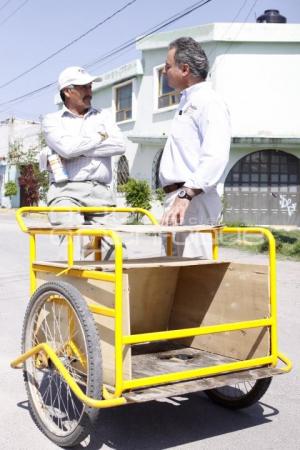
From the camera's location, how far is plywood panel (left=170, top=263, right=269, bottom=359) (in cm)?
346

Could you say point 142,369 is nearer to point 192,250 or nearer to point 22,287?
point 192,250

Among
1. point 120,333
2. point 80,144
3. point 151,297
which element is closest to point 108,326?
point 120,333

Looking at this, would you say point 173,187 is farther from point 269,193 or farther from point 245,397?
point 269,193

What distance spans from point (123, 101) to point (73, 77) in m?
22.7

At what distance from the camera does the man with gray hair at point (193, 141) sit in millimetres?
3838

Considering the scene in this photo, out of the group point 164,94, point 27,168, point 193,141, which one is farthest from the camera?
point 27,168

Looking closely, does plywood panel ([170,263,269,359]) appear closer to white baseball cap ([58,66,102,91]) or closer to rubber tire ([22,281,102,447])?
rubber tire ([22,281,102,447])

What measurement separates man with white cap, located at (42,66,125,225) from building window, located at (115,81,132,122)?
2169 cm

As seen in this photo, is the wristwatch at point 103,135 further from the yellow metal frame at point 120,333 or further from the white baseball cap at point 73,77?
the yellow metal frame at point 120,333

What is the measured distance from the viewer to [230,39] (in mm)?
20672

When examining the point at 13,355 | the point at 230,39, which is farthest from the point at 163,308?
the point at 230,39

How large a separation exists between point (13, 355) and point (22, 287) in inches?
135

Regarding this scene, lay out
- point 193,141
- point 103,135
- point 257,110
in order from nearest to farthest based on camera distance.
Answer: point 193,141, point 103,135, point 257,110

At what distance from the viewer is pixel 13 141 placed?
42.8m
